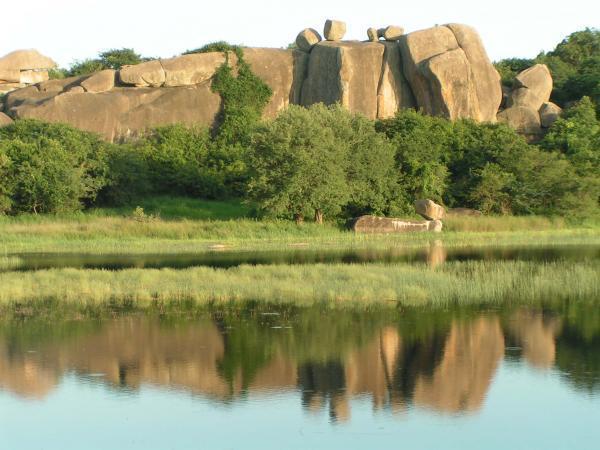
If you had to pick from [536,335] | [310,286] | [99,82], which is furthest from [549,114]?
[536,335]

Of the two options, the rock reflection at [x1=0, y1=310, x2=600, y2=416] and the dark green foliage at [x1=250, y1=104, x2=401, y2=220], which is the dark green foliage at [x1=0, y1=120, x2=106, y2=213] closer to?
the dark green foliage at [x1=250, y1=104, x2=401, y2=220]

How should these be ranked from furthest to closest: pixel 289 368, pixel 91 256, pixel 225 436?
pixel 91 256 → pixel 289 368 → pixel 225 436

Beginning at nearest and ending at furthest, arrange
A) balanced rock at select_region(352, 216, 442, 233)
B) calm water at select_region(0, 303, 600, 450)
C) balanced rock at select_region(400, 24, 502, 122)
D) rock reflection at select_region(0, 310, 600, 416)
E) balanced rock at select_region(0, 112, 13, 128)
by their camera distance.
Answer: calm water at select_region(0, 303, 600, 450)
rock reflection at select_region(0, 310, 600, 416)
balanced rock at select_region(352, 216, 442, 233)
balanced rock at select_region(0, 112, 13, 128)
balanced rock at select_region(400, 24, 502, 122)

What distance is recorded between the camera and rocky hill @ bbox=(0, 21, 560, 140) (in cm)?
5162

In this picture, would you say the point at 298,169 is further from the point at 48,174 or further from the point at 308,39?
the point at 308,39

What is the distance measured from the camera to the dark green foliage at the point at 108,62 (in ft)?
199

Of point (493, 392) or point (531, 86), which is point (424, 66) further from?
point (493, 392)

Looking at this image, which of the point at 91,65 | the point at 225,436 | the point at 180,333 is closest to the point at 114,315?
the point at 180,333

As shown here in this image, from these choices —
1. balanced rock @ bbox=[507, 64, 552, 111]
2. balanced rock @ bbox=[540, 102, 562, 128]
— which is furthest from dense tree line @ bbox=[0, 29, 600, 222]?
balanced rock @ bbox=[507, 64, 552, 111]

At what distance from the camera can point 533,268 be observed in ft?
91.3

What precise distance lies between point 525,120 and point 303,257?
78.9 feet

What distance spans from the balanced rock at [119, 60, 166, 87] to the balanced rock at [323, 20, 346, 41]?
9014 mm

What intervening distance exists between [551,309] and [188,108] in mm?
35156

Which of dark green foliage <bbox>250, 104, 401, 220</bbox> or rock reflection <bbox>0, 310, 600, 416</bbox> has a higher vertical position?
dark green foliage <bbox>250, 104, 401, 220</bbox>
